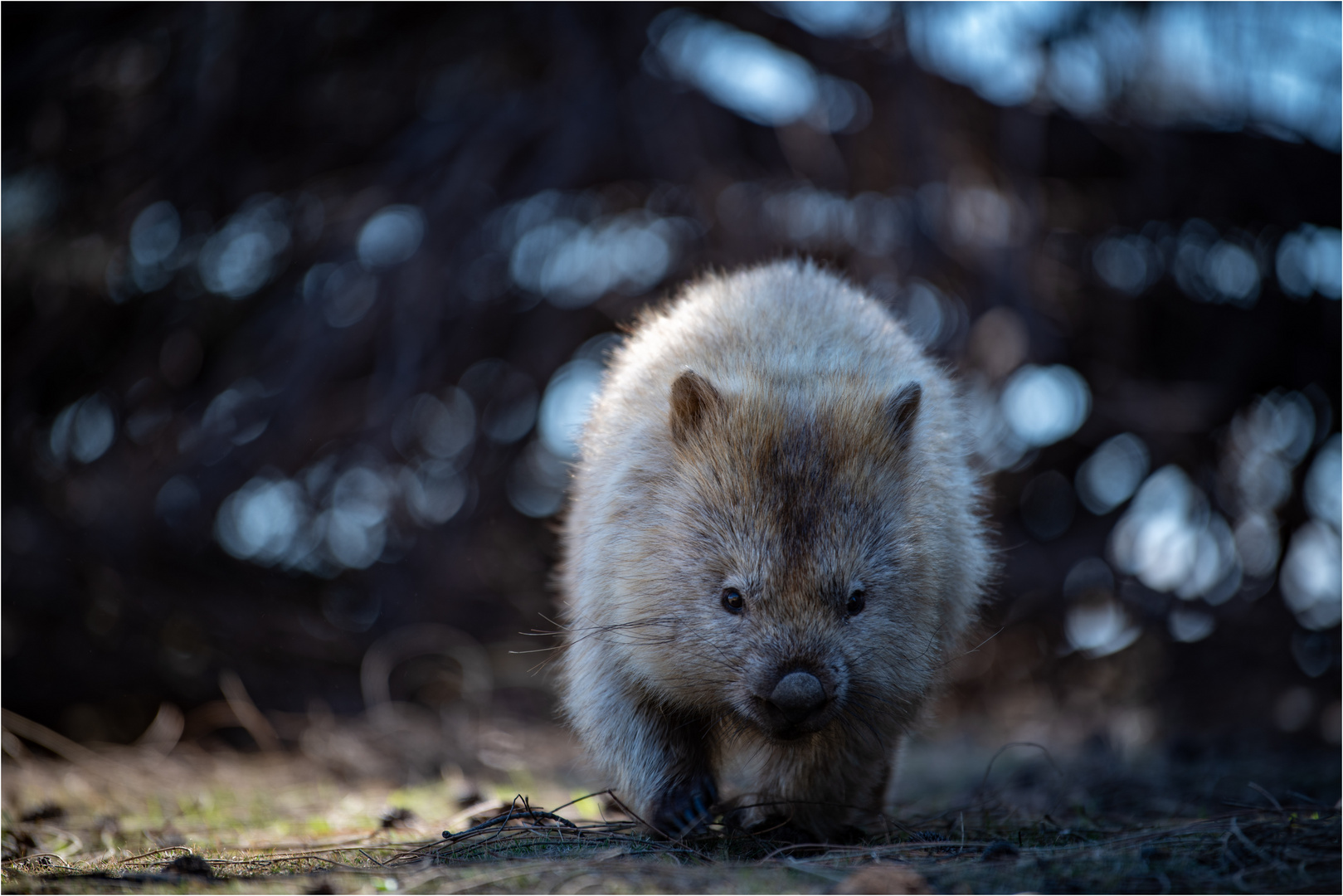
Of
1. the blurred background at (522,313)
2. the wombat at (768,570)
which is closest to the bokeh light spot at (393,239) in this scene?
the blurred background at (522,313)

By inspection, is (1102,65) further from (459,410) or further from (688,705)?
(688,705)

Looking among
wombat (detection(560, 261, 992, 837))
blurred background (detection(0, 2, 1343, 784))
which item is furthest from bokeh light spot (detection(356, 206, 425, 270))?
wombat (detection(560, 261, 992, 837))

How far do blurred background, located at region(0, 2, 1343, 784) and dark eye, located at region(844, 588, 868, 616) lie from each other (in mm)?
4645

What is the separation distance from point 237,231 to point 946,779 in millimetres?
7989

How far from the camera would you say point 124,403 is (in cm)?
811

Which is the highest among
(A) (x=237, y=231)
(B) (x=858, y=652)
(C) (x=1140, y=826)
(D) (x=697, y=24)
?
(D) (x=697, y=24)

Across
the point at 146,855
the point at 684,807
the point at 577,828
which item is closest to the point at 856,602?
the point at 684,807

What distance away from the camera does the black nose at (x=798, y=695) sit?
3205mm

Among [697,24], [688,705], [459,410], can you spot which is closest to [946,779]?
[688,705]

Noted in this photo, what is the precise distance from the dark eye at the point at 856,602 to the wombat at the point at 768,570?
1cm

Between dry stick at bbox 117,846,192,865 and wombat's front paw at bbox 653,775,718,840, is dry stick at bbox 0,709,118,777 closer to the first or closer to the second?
dry stick at bbox 117,846,192,865

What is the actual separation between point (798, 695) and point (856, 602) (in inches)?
19.2

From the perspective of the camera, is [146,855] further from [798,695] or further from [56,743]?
[56,743]

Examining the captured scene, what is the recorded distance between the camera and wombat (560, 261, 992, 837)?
344 centimetres
